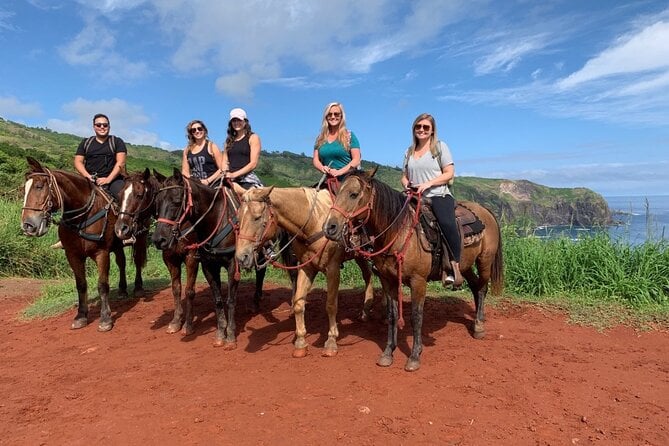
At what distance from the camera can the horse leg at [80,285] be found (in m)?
6.53

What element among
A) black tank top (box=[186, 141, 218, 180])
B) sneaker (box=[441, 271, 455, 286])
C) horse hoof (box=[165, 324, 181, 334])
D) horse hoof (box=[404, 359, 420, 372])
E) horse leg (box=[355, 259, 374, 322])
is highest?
black tank top (box=[186, 141, 218, 180])

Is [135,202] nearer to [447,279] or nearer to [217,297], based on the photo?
[217,297]

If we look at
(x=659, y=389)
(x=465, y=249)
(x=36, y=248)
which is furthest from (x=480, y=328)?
(x=36, y=248)

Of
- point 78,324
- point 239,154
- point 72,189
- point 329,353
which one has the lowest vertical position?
point 78,324

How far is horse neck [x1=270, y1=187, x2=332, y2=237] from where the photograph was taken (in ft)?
16.0

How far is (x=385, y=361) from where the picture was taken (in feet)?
15.6

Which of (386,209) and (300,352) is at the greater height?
(386,209)

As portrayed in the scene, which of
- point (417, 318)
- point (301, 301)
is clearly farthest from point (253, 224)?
point (417, 318)

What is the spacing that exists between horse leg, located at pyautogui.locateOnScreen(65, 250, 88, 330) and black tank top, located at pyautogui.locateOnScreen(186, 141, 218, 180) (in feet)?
7.41

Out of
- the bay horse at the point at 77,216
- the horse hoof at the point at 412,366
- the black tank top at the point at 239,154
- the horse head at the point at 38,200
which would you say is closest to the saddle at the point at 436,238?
the horse hoof at the point at 412,366

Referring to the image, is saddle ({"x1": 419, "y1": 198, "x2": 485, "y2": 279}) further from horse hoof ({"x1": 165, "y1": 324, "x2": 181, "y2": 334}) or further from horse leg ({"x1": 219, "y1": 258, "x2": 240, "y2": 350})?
horse hoof ({"x1": 165, "y1": 324, "x2": 181, "y2": 334})

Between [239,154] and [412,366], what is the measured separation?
3.82 meters

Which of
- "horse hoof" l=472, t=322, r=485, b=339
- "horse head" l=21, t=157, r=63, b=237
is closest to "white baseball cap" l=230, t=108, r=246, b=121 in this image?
"horse head" l=21, t=157, r=63, b=237

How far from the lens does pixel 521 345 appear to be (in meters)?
5.35
